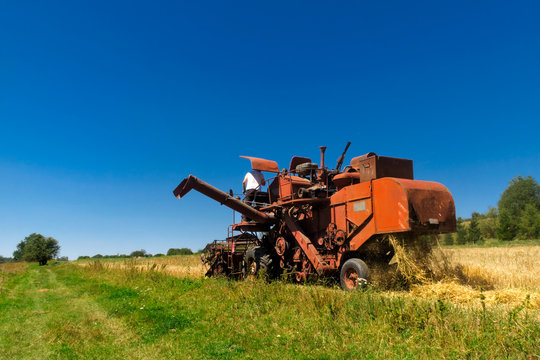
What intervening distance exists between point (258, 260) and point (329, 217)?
3703 millimetres

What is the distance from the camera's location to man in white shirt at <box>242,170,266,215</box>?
626 inches

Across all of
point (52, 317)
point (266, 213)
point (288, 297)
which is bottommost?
point (52, 317)

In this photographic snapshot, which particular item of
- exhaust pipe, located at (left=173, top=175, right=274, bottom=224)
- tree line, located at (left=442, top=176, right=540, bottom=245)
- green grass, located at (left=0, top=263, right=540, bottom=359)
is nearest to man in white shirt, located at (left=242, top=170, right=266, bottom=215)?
exhaust pipe, located at (left=173, top=175, right=274, bottom=224)

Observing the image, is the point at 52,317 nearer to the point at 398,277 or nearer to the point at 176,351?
the point at 176,351

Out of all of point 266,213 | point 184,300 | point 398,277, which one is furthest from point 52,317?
point 398,277

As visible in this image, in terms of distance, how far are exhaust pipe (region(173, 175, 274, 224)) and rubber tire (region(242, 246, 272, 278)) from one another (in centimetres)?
120

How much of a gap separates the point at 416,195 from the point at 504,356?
520cm

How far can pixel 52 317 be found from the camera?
9836 mm

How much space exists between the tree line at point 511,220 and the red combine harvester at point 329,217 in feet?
145

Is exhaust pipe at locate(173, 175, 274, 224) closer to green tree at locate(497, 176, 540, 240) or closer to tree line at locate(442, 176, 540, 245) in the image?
tree line at locate(442, 176, 540, 245)

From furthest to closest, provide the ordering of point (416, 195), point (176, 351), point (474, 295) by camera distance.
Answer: point (416, 195) < point (474, 295) < point (176, 351)

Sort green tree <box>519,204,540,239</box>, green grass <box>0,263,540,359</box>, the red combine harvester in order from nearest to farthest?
1. green grass <box>0,263,540,359</box>
2. the red combine harvester
3. green tree <box>519,204,540,239</box>

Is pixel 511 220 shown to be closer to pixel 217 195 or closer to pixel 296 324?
pixel 217 195

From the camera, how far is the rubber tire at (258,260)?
46.3ft
